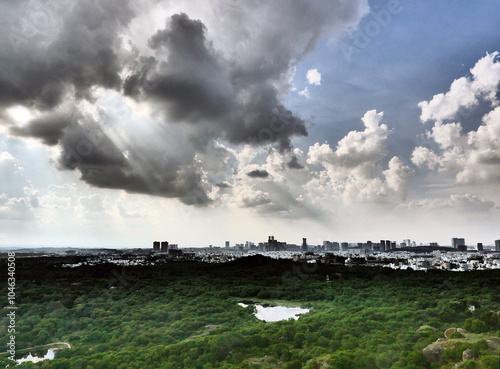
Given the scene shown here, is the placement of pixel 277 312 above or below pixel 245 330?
below

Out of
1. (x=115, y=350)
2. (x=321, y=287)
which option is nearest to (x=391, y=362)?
(x=115, y=350)

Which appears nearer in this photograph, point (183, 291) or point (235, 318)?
point (235, 318)

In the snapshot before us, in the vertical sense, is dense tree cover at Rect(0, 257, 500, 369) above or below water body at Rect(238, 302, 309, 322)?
above

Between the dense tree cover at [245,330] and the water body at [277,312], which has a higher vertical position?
the dense tree cover at [245,330]

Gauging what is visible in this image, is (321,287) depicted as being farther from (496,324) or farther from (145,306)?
(496,324)

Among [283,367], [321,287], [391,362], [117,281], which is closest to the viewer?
[391,362]

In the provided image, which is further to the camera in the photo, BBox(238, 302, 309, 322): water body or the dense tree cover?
BBox(238, 302, 309, 322): water body

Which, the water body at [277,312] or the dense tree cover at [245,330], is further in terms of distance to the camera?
the water body at [277,312]

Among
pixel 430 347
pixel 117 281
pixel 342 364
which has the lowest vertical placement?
pixel 117 281

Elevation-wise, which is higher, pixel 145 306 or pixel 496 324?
pixel 496 324

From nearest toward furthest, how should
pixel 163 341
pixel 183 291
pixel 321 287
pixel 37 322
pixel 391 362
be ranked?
pixel 391 362 < pixel 163 341 < pixel 37 322 < pixel 183 291 < pixel 321 287

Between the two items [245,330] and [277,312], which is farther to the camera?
[277,312]
